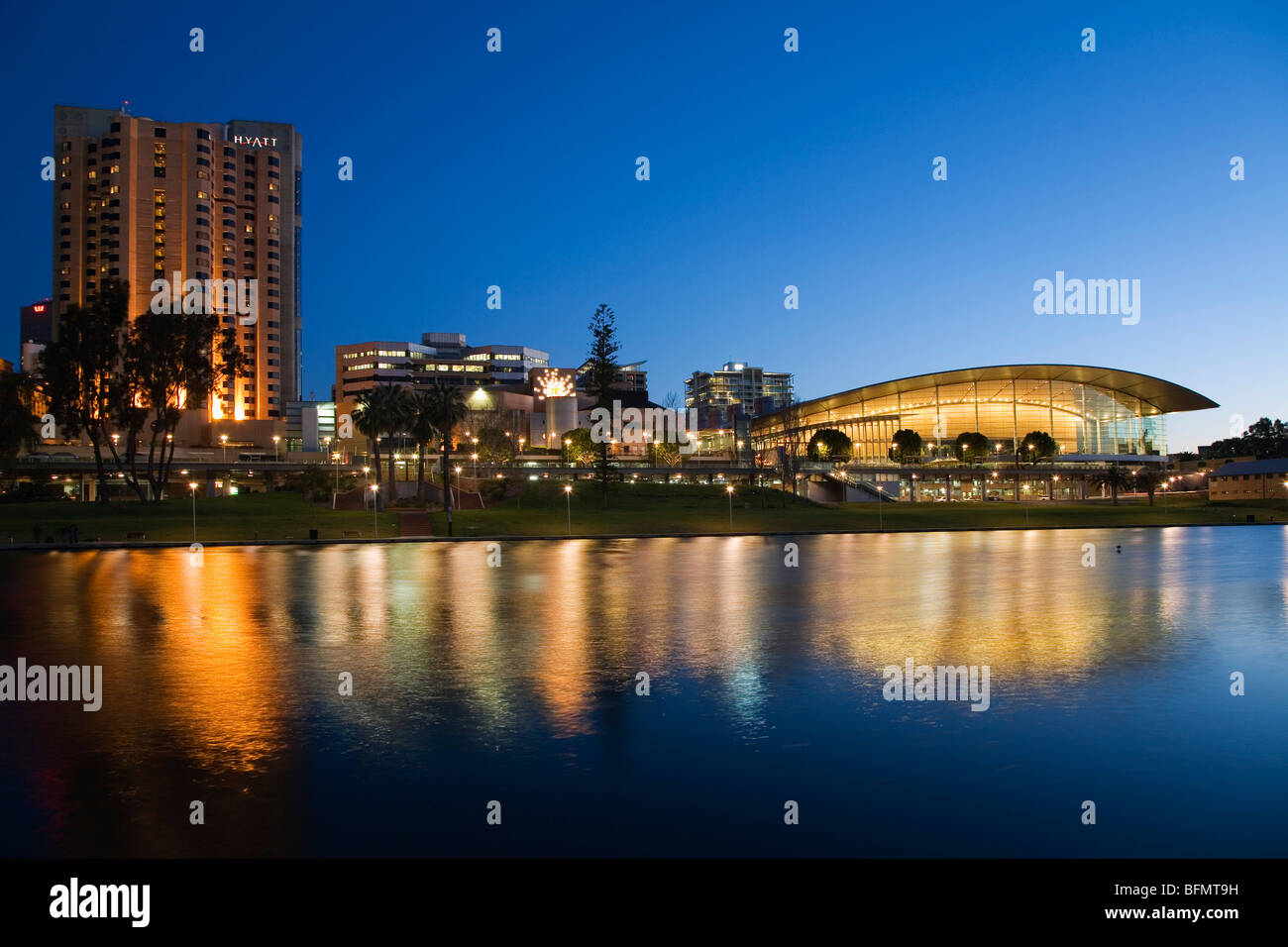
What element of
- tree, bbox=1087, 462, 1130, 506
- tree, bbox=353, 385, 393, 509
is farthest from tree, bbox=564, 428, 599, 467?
tree, bbox=1087, 462, 1130, 506

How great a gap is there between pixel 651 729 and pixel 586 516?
66.9 metres

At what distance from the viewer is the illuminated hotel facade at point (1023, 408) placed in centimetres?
14725

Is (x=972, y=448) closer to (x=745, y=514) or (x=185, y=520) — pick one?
(x=745, y=514)

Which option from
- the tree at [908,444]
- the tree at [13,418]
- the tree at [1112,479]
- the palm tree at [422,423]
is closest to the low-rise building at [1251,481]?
the tree at [1112,479]

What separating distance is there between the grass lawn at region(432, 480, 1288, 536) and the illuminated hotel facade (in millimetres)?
46660

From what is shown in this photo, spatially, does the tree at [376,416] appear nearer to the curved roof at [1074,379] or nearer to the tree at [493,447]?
the tree at [493,447]

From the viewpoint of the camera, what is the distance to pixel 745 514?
81438 millimetres

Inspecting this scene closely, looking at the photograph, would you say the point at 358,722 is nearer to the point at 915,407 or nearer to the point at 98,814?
the point at 98,814

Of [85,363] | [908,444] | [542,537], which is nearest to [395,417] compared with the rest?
[85,363]

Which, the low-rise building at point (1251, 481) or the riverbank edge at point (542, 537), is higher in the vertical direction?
the low-rise building at point (1251, 481)

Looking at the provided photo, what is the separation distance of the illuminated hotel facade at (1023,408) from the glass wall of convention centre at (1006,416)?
6.3 inches

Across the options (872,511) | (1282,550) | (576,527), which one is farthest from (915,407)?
(1282,550)
